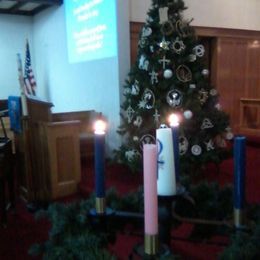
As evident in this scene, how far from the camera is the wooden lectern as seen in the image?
3.25m

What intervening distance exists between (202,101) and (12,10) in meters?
5.11

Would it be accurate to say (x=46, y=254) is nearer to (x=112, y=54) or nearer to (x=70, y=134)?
(x=70, y=134)

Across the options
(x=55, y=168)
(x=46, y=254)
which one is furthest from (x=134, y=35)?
(x=46, y=254)

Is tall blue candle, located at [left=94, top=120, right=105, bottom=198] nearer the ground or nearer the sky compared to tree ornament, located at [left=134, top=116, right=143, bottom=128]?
nearer the sky

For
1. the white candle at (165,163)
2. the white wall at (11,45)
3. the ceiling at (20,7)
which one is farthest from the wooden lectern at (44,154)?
the white wall at (11,45)

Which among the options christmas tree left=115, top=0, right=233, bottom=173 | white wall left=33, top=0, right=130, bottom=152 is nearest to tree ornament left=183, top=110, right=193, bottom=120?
christmas tree left=115, top=0, right=233, bottom=173

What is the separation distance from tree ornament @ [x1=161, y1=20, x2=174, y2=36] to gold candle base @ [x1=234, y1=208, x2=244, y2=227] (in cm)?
281

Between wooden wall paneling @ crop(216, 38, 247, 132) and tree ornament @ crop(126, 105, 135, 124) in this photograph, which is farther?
wooden wall paneling @ crop(216, 38, 247, 132)

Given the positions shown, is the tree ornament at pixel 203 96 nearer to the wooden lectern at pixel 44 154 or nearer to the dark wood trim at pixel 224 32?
the wooden lectern at pixel 44 154

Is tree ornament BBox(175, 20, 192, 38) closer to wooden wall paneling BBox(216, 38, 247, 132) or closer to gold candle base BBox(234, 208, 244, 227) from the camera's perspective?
wooden wall paneling BBox(216, 38, 247, 132)

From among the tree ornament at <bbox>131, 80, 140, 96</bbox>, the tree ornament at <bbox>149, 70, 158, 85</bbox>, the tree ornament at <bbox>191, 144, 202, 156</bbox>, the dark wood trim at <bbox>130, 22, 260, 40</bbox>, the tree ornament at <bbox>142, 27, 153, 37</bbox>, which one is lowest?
the tree ornament at <bbox>191, 144, 202, 156</bbox>

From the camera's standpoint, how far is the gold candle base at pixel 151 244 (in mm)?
638

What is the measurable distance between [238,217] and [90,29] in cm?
447

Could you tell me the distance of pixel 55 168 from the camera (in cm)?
338
